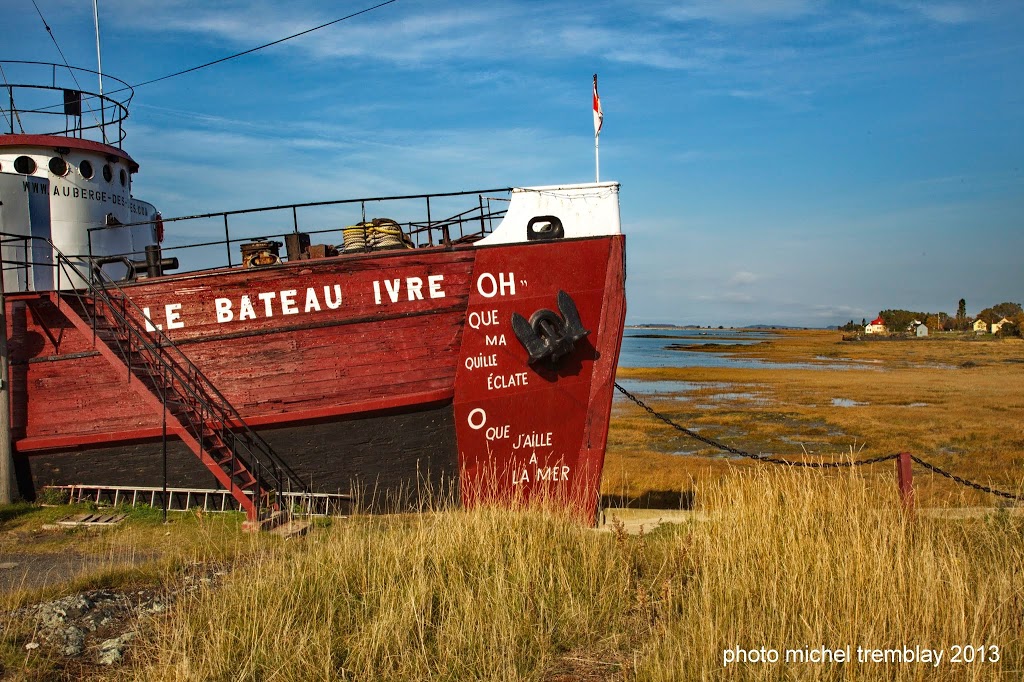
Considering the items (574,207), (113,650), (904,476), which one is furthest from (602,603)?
(574,207)

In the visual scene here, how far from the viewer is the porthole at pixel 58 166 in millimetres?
10883

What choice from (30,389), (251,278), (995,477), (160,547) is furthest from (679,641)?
(995,477)

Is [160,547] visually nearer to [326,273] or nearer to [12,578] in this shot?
[12,578]

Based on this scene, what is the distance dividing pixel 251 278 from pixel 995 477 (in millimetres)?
12881

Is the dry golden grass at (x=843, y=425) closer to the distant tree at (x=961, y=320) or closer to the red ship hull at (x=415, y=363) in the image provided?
the red ship hull at (x=415, y=363)

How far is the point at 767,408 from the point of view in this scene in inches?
988

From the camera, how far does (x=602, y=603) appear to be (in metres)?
5.32

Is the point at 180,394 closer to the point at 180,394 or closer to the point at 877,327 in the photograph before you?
the point at 180,394

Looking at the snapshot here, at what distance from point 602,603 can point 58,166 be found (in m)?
10.2

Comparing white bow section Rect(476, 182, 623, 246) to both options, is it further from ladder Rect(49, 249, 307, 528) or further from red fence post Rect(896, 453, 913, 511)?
red fence post Rect(896, 453, 913, 511)

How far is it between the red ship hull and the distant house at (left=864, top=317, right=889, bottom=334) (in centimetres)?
10721

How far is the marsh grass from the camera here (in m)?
4.37

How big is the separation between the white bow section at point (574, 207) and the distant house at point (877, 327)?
107m

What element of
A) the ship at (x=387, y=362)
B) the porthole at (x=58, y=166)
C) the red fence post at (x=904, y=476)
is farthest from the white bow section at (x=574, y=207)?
the porthole at (x=58, y=166)
